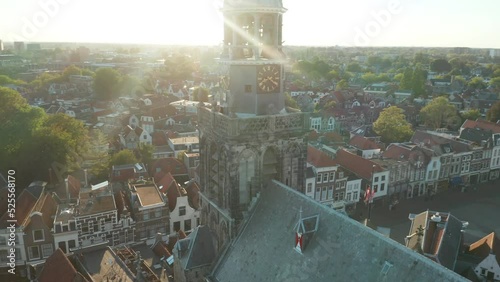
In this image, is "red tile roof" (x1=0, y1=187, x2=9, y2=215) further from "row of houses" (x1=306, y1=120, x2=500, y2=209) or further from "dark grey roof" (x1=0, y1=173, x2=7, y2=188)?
"row of houses" (x1=306, y1=120, x2=500, y2=209)

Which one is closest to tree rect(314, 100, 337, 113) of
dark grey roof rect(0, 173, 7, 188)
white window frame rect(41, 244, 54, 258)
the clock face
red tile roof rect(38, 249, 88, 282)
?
dark grey roof rect(0, 173, 7, 188)

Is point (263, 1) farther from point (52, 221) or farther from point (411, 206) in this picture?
point (411, 206)

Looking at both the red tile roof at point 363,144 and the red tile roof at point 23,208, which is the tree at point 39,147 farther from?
the red tile roof at point 363,144

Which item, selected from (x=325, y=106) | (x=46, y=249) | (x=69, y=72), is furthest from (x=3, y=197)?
(x=69, y=72)

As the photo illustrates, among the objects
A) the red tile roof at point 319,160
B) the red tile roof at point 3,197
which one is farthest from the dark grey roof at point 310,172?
the red tile roof at point 3,197

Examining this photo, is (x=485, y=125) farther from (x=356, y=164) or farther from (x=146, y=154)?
(x=146, y=154)

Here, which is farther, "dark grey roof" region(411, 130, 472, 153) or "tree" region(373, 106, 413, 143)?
"tree" region(373, 106, 413, 143)
